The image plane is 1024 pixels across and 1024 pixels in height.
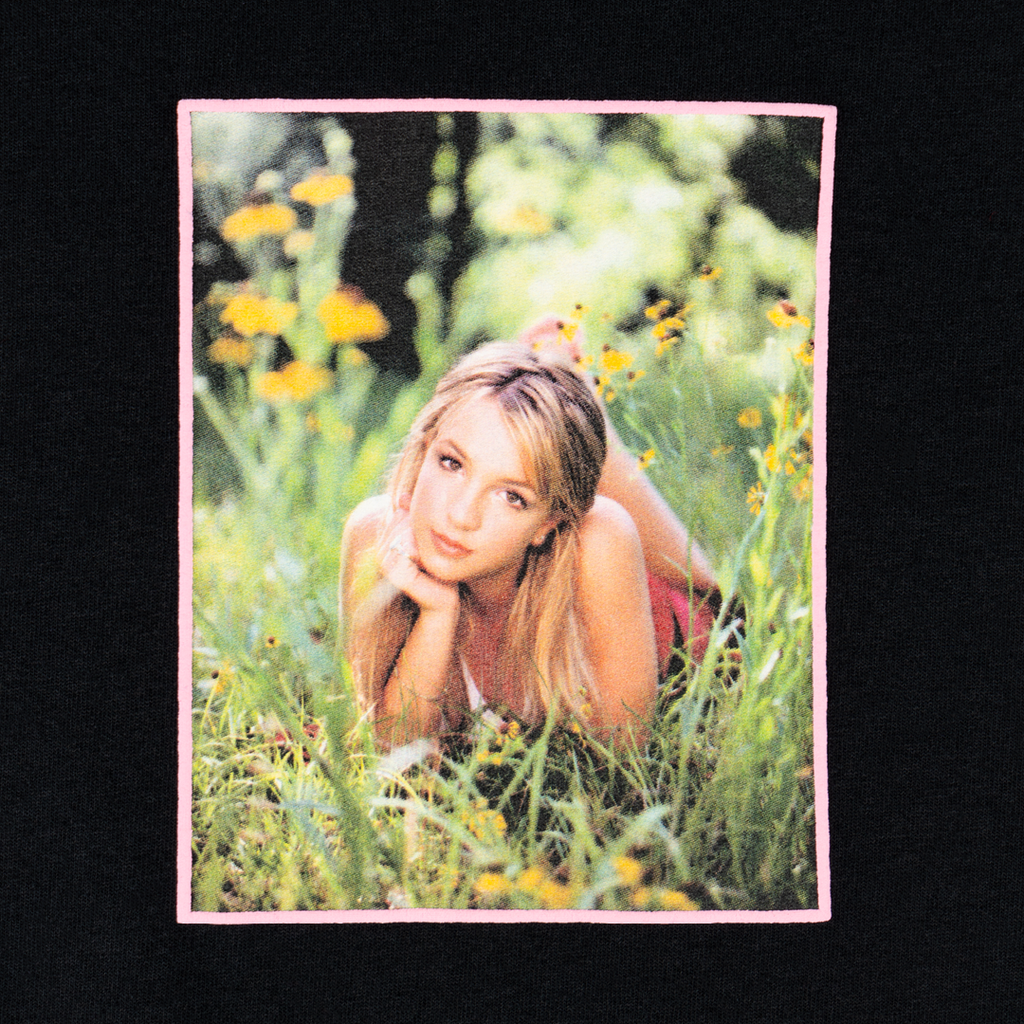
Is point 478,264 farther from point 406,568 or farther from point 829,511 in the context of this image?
point 829,511

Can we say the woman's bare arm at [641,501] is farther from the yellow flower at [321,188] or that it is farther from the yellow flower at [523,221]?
the yellow flower at [321,188]

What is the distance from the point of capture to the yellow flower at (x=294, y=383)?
81cm

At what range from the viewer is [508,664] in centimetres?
81

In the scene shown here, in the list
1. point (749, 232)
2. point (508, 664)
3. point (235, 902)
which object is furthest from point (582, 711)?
point (749, 232)

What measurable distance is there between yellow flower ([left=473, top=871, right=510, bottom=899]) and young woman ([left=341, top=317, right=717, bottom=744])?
0.46 feet

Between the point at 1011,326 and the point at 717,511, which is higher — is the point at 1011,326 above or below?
above

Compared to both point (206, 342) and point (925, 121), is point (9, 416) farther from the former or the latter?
point (925, 121)

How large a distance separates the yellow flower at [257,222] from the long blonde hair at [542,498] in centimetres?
22

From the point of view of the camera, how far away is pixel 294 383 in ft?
2.66

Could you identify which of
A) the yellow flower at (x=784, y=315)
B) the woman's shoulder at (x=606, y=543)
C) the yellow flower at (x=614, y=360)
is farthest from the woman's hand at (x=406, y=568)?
the yellow flower at (x=784, y=315)

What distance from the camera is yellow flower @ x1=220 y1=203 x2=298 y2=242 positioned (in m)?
0.81

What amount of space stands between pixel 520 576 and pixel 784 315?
360 mm

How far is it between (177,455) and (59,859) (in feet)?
1.33

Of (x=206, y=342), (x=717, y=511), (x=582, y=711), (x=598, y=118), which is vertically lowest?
(x=582, y=711)
